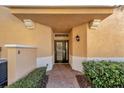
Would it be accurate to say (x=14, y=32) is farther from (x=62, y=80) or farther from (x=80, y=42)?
(x=80, y=42)

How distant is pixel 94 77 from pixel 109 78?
1.23ft

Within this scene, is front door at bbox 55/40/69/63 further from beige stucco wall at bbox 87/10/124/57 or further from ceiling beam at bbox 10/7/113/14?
ceiling beam at bbox 10/7/113/14

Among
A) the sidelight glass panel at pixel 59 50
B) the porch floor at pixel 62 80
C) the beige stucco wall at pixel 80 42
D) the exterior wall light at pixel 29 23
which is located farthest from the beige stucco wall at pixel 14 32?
the sidelight glass panel at pixel 59 50

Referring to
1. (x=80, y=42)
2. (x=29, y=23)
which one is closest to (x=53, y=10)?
(x=29, y=23)

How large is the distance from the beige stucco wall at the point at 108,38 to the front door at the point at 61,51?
649 cm

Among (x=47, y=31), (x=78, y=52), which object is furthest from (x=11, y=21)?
(x=78, y=52)

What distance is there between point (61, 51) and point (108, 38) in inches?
272

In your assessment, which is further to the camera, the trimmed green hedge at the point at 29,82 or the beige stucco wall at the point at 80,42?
the beige stucco wall at the point at 80,42

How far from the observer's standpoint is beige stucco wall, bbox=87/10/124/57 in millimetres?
10000

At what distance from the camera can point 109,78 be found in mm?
4359

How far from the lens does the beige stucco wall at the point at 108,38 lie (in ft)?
32.8

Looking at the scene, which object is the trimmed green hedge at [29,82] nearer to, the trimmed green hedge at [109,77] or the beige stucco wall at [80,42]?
the trimmed green hedge at [109,77]
